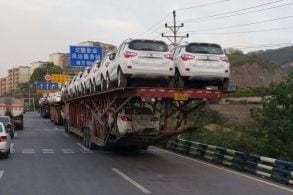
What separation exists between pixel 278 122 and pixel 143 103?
5.05m

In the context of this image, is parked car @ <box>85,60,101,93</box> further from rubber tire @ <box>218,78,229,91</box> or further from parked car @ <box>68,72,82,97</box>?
rubber tire @ <box>218,78,229,91</box>

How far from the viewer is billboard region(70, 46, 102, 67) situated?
1801 inches

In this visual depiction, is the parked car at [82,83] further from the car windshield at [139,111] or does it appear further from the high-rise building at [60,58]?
the high-rise building at [60,58]

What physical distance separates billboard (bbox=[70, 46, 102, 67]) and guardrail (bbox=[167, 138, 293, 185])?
23292 mm

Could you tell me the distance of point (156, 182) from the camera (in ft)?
45.8

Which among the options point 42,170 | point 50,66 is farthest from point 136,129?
point 50,66

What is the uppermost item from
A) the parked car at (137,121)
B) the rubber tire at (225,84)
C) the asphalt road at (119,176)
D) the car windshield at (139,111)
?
the rubber tire at (225,84)

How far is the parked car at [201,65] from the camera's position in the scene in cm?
1809

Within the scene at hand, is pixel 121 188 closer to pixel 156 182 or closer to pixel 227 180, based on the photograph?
pixel 156 182

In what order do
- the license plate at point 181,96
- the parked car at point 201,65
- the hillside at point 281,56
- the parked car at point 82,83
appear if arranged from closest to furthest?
the license plate at point 181,96, the parked car at point 201,65, the parked car at point 82,83, the hillside at point 281,56

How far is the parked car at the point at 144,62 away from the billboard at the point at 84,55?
90.4 feet

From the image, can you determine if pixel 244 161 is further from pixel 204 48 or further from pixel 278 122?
pixel 204 48

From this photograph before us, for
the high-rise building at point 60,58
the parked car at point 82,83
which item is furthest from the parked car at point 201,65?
the high-rise building at point 60,58

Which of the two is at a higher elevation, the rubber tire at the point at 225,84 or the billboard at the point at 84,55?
the billboard at the point at 84,55
